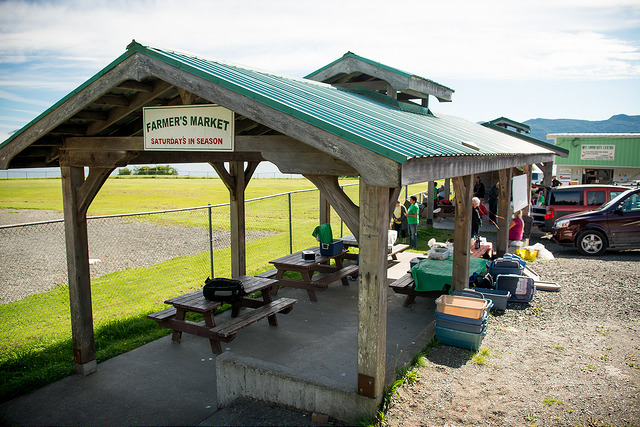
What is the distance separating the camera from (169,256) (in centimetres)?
1452

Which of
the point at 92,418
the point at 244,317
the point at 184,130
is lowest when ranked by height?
the point at 92,418

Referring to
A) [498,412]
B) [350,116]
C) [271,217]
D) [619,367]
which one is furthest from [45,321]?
[271,217]

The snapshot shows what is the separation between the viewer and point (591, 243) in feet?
45.2

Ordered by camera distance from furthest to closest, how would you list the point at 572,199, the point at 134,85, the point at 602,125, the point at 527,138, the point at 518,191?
the point at 602,125 < the point at 527,138 < the point at 572,199 < the point at 518,191 < the point at 134,85

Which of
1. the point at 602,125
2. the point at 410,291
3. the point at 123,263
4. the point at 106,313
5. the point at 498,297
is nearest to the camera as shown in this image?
the point at 498,297

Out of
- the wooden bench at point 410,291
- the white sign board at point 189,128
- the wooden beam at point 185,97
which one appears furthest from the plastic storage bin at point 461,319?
the wooden beam at point 185,97

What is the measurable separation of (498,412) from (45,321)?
25.3 ft

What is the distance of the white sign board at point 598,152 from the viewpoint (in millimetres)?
35812

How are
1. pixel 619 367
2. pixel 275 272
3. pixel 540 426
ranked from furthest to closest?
1. pixel 275 272
2. pixel 619 367
3. pixel 540 426

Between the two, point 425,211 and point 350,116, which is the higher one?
point 350,116

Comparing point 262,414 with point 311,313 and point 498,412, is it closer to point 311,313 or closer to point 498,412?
point 498,412

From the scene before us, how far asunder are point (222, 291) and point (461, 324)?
137 inches

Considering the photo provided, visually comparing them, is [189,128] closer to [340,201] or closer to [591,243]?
[340,201]

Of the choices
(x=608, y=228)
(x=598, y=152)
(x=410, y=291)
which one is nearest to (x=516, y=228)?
(x=608, y=228)
